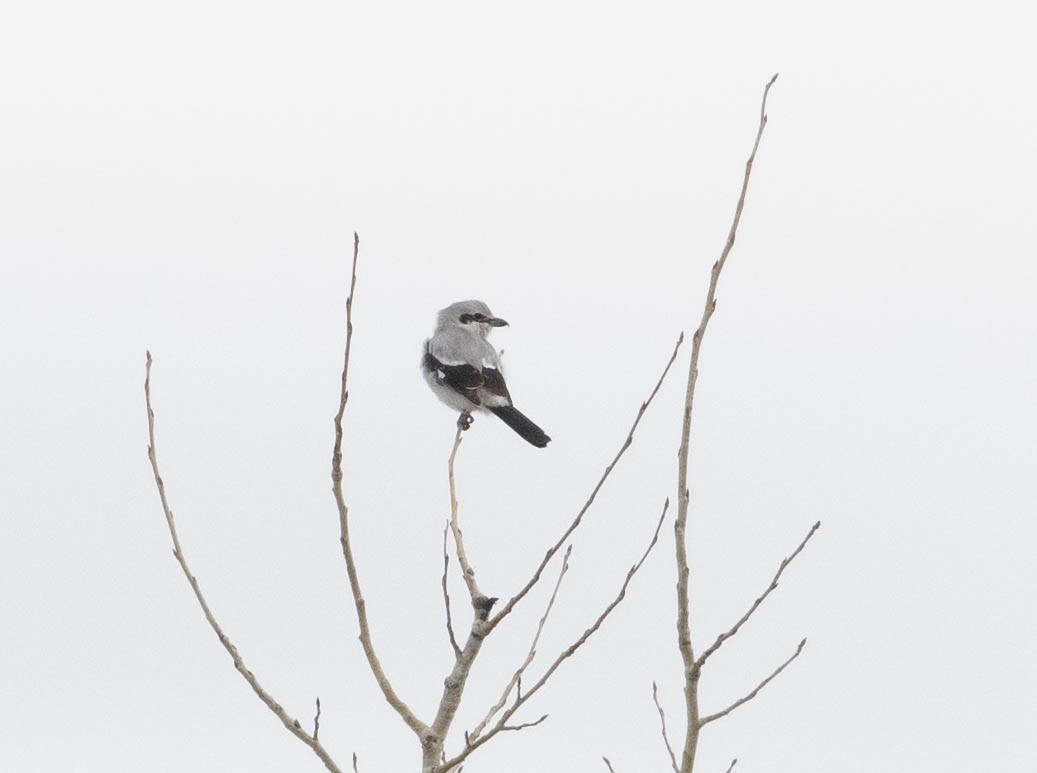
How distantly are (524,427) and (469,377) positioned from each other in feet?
1.54

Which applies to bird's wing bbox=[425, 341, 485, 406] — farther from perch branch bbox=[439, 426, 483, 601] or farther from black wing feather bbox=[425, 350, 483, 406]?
perch branch bbox=[439, 426, 483, 601]

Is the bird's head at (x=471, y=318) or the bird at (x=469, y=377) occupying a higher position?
the bird's head at (x=471, y=318)

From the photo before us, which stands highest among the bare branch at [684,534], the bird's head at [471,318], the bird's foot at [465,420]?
the bird's head at [471,318]

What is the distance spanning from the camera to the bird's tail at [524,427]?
882 centimetres

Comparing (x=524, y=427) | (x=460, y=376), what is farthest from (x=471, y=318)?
(x=524, y=427)

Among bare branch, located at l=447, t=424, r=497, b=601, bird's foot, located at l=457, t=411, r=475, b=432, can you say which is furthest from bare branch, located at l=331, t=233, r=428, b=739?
bird's foot, located at l=457, t=411, r=475, b=432

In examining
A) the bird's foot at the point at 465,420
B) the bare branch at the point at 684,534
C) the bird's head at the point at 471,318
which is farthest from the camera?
the bird's head at the point at 471,318

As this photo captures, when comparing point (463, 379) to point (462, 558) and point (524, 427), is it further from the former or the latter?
point (462, 558)

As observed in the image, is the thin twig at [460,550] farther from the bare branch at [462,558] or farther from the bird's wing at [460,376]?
the bird's wing at [460,376]

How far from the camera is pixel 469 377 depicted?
29.1ft

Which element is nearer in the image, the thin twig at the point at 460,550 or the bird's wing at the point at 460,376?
the thin twig at the point at 460,550

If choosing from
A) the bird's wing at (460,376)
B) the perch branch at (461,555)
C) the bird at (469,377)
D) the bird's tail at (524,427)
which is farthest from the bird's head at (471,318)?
the perch branch at (461,555)

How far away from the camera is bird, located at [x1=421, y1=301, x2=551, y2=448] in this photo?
883 cm

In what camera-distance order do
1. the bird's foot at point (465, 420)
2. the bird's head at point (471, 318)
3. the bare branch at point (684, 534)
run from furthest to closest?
→ 1. the bird's head at point (471, 318)
2. the bird's foot at point (465, 420)
3. the bare branch at point (684, 534)
